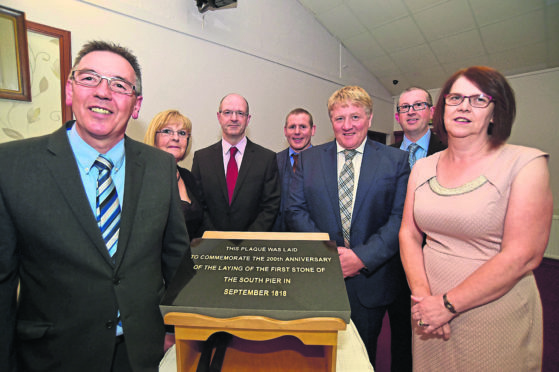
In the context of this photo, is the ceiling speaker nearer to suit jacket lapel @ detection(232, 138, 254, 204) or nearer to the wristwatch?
suit jacket lapel @ detection(232, 138, 254, 204)

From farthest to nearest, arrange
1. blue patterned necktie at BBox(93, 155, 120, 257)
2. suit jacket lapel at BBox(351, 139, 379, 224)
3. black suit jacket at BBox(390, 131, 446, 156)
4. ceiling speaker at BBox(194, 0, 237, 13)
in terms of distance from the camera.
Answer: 1. ceiling speaker at BBox(194, 0, 237, 13)
2. black suit jacket at BBox(390, 131, 446, 156)
3. suit jacket lapel at BBox(351, 139, 379, 224)
4. blue patterned necktie at BBox(93, 155, 120, 257)

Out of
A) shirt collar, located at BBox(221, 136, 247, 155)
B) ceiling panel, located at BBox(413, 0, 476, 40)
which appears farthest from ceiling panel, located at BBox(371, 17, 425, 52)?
shirt collar, located at BBox(221, 136, 247, 155)

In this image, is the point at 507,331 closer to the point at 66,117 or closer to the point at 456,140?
the point at 456,140

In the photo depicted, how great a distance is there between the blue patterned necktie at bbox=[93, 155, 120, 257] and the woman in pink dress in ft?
4.01

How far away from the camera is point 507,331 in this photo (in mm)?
1046

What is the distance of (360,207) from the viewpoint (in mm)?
1552

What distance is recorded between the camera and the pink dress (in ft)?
3.43

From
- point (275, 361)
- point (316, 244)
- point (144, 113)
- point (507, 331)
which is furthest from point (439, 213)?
point (144, 113)

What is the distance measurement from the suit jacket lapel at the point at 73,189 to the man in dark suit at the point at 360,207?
3.60 feet

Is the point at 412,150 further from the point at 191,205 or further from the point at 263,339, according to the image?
the point at 263,339

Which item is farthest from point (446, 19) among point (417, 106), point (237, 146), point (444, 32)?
point (237, 146)

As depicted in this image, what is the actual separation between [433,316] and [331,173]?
34.9 inches

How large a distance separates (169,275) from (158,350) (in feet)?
0.86

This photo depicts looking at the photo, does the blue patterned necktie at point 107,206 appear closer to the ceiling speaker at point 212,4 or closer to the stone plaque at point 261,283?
the stone plaque at point 261,283
